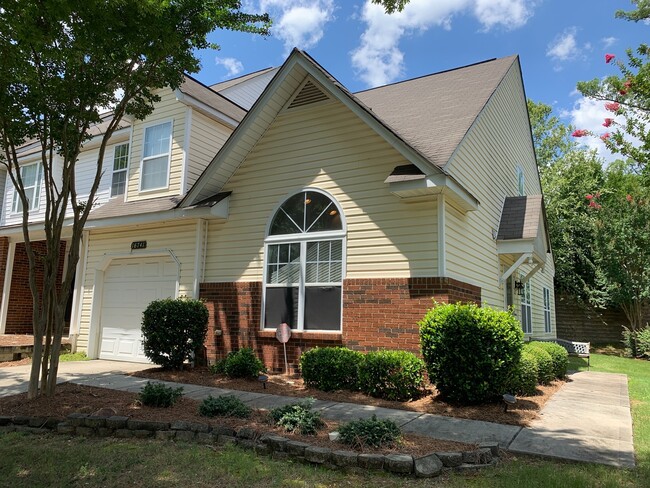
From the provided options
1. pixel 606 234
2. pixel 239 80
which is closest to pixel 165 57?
pixel 239 80

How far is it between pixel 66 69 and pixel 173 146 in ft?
17.7

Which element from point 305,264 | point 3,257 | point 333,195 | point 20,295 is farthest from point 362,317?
point 3,257

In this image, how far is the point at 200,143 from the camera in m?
12.4

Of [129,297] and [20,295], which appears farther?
[20,295]

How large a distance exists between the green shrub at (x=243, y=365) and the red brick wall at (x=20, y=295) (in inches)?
410

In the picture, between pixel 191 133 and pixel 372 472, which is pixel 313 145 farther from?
pixel 372 472

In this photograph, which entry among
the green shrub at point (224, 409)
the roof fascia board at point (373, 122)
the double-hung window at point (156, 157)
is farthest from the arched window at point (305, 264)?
the double-hung window at point (156, 157)

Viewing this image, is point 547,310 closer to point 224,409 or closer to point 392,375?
point 392,375

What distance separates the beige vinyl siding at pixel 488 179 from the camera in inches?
355

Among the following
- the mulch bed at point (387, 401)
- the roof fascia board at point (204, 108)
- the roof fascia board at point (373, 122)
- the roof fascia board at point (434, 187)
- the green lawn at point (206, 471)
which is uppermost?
the roof fascia board at point (204, 108)

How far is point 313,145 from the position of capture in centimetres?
973

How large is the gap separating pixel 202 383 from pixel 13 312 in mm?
10643

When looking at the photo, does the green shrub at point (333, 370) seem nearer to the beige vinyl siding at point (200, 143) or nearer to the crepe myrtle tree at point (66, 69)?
the crepe myrtle tree at point (66, 69)

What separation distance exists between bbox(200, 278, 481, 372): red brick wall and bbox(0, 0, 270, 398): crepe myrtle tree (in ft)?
12.3
